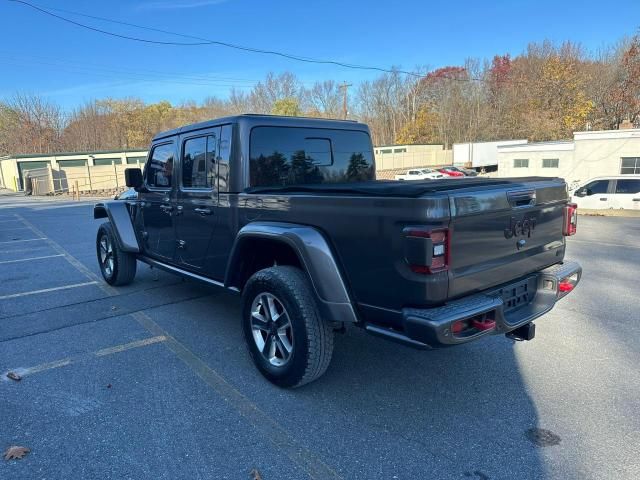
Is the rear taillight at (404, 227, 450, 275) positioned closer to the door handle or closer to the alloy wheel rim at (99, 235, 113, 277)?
the door handle

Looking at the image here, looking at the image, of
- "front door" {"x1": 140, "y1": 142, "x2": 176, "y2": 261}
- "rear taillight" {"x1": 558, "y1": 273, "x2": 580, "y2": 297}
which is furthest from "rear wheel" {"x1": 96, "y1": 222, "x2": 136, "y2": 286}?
"rear taillight" {"x1": 558, "y1": 273, "x2": 580, "y2": 297}

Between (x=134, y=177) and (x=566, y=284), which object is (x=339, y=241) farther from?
(x=134, y=177)

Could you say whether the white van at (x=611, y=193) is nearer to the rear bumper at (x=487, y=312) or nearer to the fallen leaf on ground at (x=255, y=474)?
the rear bumper at (x=487, y=312)

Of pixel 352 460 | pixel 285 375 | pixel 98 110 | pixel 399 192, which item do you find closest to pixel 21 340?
pixel 285 375

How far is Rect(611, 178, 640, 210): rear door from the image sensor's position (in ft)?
48.8

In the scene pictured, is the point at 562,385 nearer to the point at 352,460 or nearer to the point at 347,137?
the point at 352,460

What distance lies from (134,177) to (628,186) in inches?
633

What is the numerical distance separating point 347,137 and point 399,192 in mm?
2251

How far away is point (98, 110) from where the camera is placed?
2726 inches

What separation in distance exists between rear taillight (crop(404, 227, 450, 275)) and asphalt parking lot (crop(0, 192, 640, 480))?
1085 millimetres

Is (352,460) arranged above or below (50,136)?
below

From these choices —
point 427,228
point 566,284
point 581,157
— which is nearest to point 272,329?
point 427,228

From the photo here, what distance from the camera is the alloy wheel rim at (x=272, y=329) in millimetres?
3295

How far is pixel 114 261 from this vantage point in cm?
608
